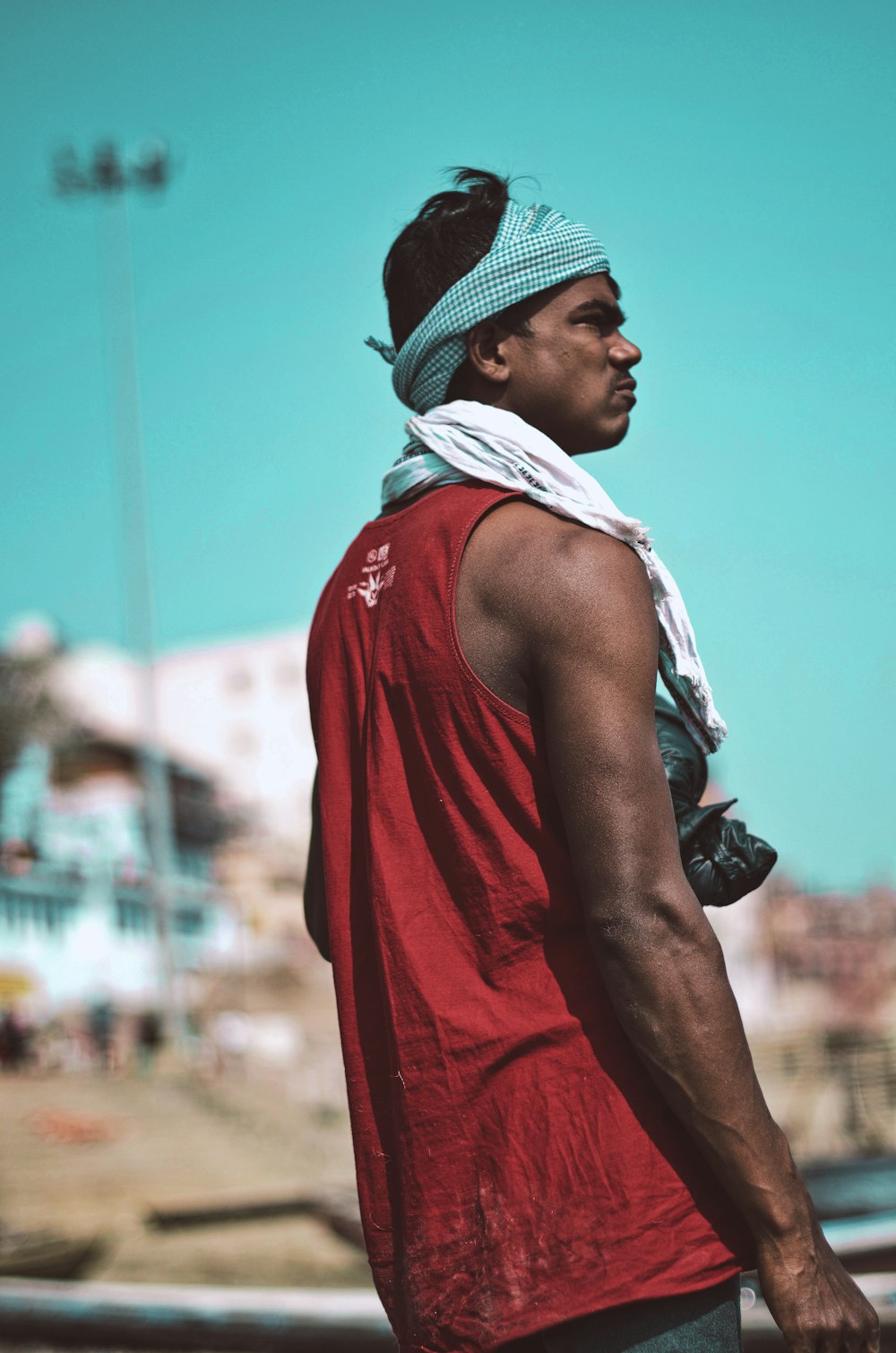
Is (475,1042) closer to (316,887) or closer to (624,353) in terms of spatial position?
(316,887)

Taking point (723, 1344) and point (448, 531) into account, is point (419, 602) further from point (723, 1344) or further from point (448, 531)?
point (723, 1344)

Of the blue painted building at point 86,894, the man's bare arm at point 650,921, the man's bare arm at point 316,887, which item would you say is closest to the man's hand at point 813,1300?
the man's bare arm at point 650,921

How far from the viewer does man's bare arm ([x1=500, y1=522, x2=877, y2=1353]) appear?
4.78 feet

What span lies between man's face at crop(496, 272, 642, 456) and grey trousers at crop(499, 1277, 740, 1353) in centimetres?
101

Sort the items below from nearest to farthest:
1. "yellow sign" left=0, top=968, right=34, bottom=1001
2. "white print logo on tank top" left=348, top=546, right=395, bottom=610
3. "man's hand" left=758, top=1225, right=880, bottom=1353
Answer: "man's hand" left=758, top=1225, right=880, bottom=1353 < "white print logo on tank top" left=348, top=546, right=395, bottom=610 < "yellow sign" left=0, top=968, right=34, bottom=1001

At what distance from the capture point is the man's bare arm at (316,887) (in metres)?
2.02

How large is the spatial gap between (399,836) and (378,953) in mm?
134

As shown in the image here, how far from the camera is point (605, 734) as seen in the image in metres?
1.52

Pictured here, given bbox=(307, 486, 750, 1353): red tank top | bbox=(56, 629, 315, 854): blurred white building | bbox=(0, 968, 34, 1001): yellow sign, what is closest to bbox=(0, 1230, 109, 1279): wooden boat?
bbox=(307, 486, 750, 1353): red tank top

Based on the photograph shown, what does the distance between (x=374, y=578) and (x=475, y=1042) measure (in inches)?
23.2

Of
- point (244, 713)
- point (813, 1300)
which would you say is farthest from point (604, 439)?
point (244, 713)

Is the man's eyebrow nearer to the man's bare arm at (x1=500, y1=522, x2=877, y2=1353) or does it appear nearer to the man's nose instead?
the man's nose

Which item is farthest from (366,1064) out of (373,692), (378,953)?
(373,692)

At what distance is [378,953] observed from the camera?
1.66m
